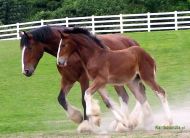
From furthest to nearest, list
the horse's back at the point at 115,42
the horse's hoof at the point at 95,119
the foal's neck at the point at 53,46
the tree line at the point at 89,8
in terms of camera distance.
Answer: the tree line at the point at 89,8 → the horse's back at the point at 115,42 → the foal's neck at the point at 53,46 → the horse's hoof at the point at 95,119

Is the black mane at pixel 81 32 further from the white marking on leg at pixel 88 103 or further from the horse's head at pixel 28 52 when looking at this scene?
the white marking on leg at pixel 88 103

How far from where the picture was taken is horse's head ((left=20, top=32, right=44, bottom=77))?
39.4 ft

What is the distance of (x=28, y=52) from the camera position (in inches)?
475

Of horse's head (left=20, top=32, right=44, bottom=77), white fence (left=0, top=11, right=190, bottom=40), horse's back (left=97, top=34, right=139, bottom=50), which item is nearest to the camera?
horse's head (left=20, top=32, right=44, bottom=77)

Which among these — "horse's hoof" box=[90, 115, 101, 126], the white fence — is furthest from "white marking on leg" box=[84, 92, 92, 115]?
the white fence

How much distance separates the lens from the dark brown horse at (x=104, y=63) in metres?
11.2

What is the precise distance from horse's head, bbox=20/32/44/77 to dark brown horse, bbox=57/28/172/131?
2.55 ft

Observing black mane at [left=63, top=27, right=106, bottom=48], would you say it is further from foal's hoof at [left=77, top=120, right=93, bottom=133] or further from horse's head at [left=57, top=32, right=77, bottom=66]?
foal's hoof at [left=77, top=120, right=93, bottom=133]

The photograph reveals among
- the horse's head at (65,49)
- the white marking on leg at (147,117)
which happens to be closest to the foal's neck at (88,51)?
the horse's head at (65,49)

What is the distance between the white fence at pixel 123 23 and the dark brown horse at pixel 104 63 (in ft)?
74.1

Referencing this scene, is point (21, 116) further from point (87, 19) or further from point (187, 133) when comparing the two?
point (87, 19)

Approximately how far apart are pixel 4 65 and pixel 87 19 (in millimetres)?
11053

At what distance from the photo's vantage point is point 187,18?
36500mm

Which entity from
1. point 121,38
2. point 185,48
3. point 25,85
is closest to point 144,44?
point 185,48
